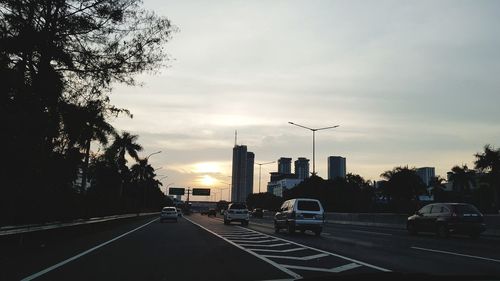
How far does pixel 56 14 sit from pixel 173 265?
609 inches

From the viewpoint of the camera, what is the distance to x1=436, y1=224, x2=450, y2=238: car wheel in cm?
2620

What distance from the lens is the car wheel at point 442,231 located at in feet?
86.0

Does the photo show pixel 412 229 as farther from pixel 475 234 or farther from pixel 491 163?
pixel 491 163

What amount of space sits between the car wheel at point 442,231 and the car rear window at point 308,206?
20.3ft

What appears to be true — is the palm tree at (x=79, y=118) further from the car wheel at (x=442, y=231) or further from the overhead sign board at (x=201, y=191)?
the overhead sign board at (x=201, y=191)

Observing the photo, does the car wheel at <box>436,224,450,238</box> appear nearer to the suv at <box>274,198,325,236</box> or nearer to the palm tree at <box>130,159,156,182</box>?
the suv at <box>274,198,325,236</box>

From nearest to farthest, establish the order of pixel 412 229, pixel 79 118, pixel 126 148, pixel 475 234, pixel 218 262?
pixel 218 262 < pixel 79 118 < pixel 475 234 < pixel 412 229 < pixel 126 148

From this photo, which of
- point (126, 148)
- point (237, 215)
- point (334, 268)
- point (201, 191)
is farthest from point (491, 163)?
point (201, 191)

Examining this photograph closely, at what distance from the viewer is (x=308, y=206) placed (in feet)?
90.0

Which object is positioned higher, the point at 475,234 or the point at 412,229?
the point at 412,229

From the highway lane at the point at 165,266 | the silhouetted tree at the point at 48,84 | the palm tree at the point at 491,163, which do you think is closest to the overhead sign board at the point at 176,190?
the palm tree at the point at 491,163

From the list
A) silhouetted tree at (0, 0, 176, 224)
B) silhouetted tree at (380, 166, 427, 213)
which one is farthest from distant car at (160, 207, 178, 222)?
silhouetted tree at (380, 166, 427, 213)

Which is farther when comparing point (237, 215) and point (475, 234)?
point (237, 215)

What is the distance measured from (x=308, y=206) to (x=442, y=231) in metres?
6.82
